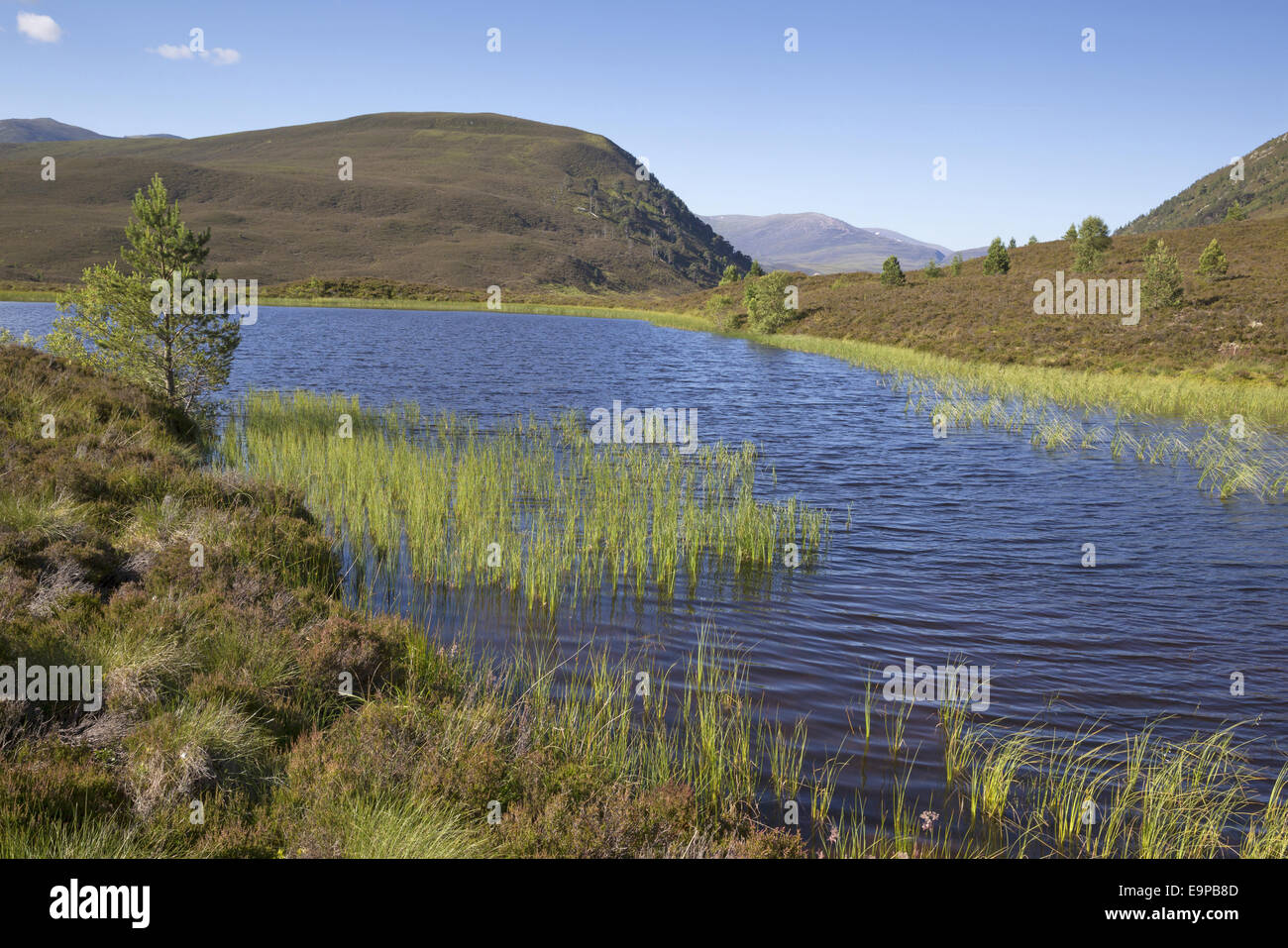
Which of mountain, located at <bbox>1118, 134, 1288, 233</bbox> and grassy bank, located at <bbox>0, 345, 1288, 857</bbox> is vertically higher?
mountain, located at <bbox>1118, 134, 1288, 233</bbox>

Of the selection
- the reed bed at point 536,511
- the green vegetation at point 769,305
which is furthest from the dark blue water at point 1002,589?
the green vegetation at point 769,305

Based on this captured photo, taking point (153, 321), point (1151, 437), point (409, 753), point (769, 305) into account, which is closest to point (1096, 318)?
point (1151, 437)

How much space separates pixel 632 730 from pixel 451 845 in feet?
8.48

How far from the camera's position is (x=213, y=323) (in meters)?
16.3

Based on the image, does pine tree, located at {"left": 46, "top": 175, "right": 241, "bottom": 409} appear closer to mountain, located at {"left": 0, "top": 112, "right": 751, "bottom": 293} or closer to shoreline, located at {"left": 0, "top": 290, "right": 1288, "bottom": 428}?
shoreline, located at {"left": 0, "top": 290, "right": 1288, "bottom": 428}

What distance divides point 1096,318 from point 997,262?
23647 millimetres

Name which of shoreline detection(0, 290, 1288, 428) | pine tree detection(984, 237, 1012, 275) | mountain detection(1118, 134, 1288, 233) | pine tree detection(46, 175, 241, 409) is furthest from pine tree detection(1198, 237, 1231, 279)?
mountain detection(1118, 134, 1288, 233)

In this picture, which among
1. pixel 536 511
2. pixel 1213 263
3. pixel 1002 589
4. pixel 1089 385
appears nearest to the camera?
pixel 1002 589

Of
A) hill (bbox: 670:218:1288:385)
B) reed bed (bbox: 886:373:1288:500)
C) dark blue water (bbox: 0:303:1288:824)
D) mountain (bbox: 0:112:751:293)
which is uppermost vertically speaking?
mountain (bbox: 0:112:751:293)

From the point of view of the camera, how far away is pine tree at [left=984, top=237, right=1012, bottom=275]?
61.1m

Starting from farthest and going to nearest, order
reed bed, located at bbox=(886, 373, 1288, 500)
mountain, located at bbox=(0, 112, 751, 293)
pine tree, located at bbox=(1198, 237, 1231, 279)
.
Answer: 1. mountain, located at bbox=(0, 112, 751, 293)
2. pine tree, located at bbox=(1198, 237, 1231, 279)
3. reed bed, located at bbox=(886, 373, 1288, 500)

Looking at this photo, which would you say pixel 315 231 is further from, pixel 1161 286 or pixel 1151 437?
pixel 1151 437

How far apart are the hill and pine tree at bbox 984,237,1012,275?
1078 mm

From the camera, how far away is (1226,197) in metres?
161
